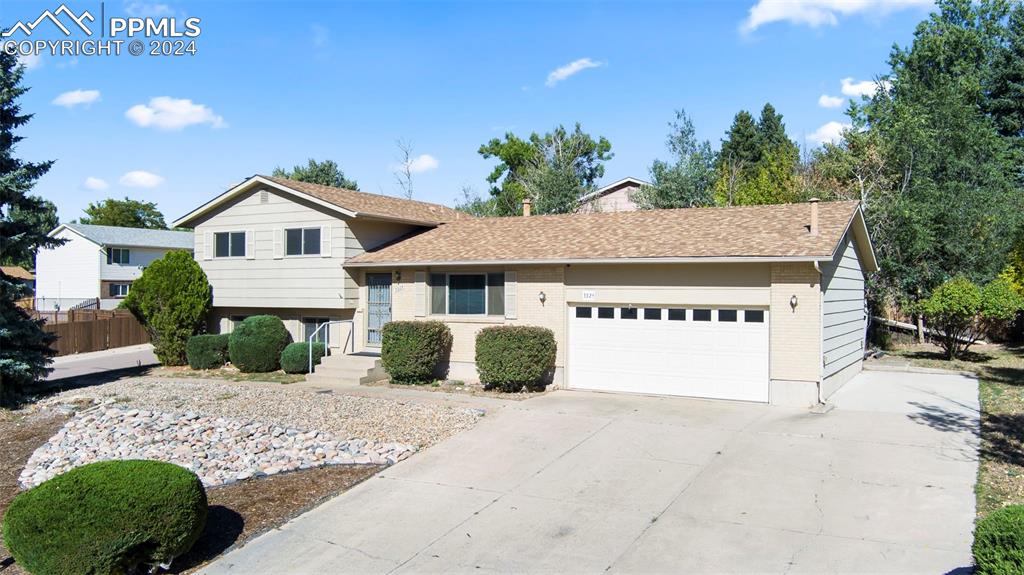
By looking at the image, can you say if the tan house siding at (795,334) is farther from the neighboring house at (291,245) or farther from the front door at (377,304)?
the neighboring house at (291,245)

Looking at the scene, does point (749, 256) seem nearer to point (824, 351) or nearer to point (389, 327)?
point (824, 351)

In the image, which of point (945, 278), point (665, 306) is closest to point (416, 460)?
point (665, 306)

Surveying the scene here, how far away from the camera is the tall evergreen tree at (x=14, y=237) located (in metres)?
15.1

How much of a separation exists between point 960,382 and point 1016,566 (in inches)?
519

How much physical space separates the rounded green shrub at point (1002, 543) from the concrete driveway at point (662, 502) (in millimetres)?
1691

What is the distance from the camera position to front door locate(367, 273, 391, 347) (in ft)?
61.0

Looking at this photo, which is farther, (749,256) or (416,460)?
(749,256)

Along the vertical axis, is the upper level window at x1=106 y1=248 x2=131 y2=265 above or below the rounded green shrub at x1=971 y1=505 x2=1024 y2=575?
above

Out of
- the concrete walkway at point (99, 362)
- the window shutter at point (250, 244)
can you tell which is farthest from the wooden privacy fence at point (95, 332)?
the window shutter at point (250, 244)

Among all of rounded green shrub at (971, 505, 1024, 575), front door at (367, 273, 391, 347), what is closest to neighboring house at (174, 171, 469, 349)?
front door at (367, 273, 391, 347)

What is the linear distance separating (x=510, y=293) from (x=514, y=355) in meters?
1.93

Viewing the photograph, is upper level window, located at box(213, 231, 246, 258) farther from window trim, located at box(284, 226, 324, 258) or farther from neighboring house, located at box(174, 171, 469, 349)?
window trim, located at box(284, 226, 324, 258)

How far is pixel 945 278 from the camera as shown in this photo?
21547 millimetres

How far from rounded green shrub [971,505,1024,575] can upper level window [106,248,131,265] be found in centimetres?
4635
